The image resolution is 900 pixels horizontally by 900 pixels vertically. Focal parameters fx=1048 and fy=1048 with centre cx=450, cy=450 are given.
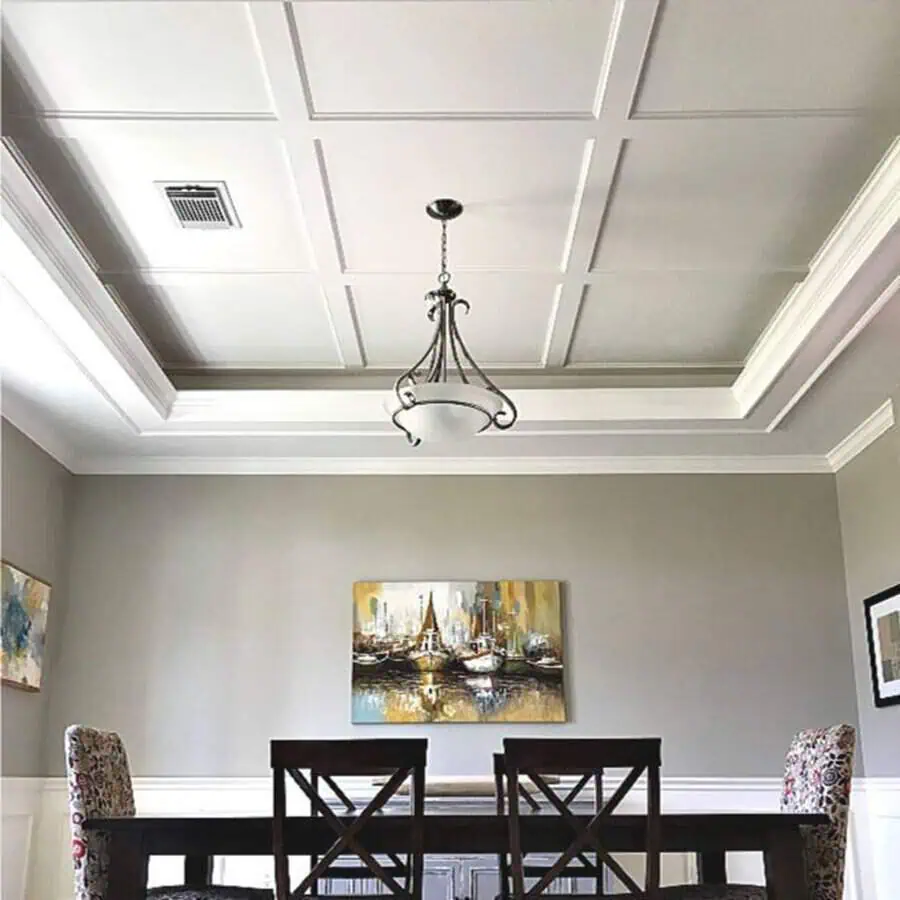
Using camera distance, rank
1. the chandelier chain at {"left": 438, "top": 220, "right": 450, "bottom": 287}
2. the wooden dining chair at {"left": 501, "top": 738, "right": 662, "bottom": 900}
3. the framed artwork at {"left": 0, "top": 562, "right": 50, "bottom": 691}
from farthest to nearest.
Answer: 1. the framed artwork at {"left": 0, "top": 562, "right": 50, "bottom": 691}
2. the chandelier chain at {"left": 438, "top": 220, "right": 450, "bottom": 287}
3. the wooden dining chair at {"left": 501, "top": 738, "right": 662, "bottom": 900}

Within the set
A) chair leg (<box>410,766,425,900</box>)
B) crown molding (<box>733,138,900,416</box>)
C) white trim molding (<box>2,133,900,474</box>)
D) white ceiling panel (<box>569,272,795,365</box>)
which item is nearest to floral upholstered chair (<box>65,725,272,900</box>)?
chair leg (<box>410,766,425,900</box>)

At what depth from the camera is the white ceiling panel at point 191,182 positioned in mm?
3193

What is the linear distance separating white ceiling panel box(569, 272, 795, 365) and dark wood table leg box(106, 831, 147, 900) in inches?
101

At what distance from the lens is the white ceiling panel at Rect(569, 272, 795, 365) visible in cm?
411

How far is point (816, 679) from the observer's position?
511 cm

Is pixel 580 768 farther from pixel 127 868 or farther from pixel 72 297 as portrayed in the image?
pixel 72 297

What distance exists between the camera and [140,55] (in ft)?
9.15

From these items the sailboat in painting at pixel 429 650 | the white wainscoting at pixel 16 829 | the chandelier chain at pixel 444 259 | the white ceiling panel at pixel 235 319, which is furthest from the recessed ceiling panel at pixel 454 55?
the white wainscoting at pixel 16 829

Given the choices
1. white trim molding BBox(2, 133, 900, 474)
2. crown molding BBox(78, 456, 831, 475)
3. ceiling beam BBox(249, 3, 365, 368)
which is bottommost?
crown molding BBox(78, 456, 831, 475)

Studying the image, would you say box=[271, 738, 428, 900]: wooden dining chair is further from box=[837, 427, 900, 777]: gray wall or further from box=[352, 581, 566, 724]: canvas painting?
box=[837, 427, 900, 777]: gray wall

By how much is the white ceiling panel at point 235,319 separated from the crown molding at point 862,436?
2475 mm

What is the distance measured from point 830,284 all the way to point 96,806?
296 cm

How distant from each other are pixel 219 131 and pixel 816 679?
3.79m

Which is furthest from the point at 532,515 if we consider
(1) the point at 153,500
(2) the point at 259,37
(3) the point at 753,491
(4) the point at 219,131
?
(2) the point at 259,37
